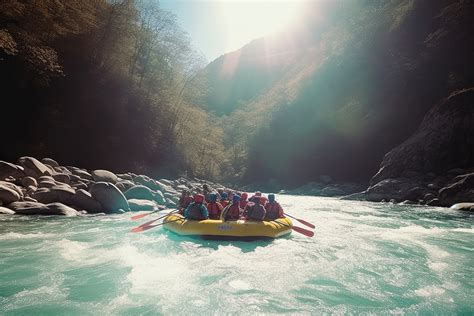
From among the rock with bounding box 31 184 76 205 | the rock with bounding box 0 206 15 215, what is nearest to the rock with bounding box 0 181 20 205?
the rock with bounding box 0 206 15 215

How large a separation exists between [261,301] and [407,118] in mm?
34706

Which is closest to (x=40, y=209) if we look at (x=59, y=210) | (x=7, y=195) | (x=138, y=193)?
(x=59, y=210)

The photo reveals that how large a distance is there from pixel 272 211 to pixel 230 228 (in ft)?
5.82

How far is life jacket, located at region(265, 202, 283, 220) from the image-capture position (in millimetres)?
9578

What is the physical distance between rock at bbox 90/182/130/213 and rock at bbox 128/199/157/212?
53cm

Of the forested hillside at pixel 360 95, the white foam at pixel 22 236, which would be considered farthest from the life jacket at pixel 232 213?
the forested hillside at pixel 360 95

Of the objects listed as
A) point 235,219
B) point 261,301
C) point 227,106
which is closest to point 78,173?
point 235,219

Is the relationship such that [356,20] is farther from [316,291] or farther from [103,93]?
[316,291]

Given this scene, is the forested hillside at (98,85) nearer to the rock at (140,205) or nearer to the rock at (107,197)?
the rock at (107,197)

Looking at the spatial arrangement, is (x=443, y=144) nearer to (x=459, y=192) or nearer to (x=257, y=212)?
(x=459, y=192)

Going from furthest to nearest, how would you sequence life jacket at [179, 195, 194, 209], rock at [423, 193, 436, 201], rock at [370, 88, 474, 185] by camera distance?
rock at [370, 88, 474, 185] → rock at [423, 193, 436, 201] → life jacket at [179, 195, 194, 209]

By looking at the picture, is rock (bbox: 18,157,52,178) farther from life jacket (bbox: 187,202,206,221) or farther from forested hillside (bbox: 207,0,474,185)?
forested hillside (bbox: 207,0,474,185)

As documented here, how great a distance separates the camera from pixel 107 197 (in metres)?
12.3

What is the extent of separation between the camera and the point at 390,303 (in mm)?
4797
